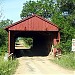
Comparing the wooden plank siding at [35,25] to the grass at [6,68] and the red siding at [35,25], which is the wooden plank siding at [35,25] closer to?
the red siding at [35,25]

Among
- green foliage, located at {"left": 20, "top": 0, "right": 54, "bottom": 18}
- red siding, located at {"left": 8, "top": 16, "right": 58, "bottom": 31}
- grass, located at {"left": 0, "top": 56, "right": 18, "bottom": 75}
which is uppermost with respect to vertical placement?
green foliage, located at {"left": 20, "top": 0, "right": 54, "bottom": 18}

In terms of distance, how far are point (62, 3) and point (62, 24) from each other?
6213 millimetres

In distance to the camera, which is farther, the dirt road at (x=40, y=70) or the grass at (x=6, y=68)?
the dirt road at (x=40, y=70)

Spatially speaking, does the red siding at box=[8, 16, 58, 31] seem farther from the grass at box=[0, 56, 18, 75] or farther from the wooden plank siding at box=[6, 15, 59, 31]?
the grass at box=[0, 56, 18, 75]

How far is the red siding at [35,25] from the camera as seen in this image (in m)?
31.7

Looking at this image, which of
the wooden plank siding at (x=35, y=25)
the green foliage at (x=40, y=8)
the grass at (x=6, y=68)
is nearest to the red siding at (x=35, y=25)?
the wooden plank siding at (x=35, y=25)

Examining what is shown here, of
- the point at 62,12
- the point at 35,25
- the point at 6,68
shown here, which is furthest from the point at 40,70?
the point at 62,12

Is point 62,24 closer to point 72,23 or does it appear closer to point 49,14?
point 72,23

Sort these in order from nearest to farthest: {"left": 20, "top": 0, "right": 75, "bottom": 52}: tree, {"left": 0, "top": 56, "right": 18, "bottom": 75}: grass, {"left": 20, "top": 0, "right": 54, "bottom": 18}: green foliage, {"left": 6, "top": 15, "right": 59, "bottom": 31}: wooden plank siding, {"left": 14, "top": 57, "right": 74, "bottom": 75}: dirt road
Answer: {"left": 0, "top": 56, "right": 18, "bottom": 75}: grass, {"left": 14, "top": 57, "right": 74, "bottom": 75}: dirt road, {"left": 6, "top": 15, "right": 59, "bottom": 31}: wooden plank siding, {"left": 20, "top": 0, "right": 75, "bottom": 52}: tree, {"left": 20, "top": 0, "right": 54, "bottom": 18}: green foliage

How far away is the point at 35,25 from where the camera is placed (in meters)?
32.0

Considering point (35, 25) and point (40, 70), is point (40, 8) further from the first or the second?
point (40, 70)

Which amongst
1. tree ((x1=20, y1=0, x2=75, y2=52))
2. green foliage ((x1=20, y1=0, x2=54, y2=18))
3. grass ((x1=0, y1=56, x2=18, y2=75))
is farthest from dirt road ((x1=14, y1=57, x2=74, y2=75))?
green foliage ((x1=20, y1=0, x2=54, y2=18))

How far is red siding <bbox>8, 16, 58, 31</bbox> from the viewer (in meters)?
31.7

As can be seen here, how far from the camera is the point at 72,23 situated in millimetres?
41156
